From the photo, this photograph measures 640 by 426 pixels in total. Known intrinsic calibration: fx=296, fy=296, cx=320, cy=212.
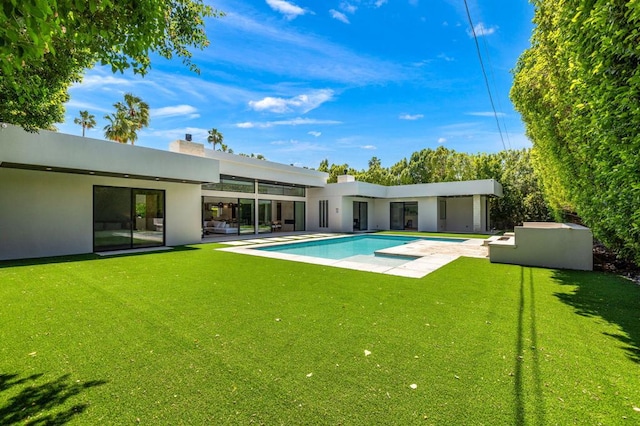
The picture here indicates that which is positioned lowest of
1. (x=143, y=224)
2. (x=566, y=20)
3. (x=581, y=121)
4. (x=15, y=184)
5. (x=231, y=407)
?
(x=231, y=407)

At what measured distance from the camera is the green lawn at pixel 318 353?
7.55ft

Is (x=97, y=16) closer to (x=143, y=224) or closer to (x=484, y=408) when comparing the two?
(x=484, y=408)

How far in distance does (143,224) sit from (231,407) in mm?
11859

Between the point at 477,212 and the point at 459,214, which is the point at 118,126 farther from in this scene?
the point at 459,214

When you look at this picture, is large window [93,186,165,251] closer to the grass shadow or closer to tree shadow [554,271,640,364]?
the grass shadow

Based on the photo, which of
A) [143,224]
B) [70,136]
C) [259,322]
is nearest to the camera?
[259,322]

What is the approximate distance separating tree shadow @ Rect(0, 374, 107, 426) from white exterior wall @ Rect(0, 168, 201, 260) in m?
9.54

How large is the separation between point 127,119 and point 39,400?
102ft

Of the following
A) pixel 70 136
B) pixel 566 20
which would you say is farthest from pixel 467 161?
pixel 70 136

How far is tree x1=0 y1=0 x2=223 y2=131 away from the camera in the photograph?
199 cm

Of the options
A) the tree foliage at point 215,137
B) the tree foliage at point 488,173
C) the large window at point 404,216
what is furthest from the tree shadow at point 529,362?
the tree foliage at point 215,137

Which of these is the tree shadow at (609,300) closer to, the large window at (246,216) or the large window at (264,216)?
the large window at (246,216)

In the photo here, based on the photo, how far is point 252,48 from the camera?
37.1 ft

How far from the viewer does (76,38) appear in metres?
2.84
